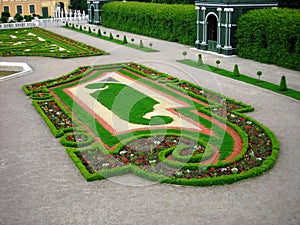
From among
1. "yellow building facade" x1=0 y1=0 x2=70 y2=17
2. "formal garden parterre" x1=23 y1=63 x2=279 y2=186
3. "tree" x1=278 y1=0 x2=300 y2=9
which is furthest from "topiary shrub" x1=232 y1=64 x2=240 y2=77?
"yellow building facade" x1=0 y1=0 x2=70 y2=17

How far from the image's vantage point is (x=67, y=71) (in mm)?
30891

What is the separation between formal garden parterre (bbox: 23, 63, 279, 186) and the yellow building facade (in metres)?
57.0

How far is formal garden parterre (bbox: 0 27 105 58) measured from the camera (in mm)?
38250

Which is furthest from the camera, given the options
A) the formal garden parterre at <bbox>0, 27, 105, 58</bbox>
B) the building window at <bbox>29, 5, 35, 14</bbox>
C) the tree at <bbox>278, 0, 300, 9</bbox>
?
the building window at <bbox>29, 5, 35, 14</bbox>

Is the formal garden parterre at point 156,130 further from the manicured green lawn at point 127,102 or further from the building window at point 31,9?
the building window at point 31,9

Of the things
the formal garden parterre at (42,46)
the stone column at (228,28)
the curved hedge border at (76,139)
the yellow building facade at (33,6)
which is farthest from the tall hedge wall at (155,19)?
the yellow building facade at (33,6)

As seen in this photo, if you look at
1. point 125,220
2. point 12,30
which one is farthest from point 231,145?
point 12,30

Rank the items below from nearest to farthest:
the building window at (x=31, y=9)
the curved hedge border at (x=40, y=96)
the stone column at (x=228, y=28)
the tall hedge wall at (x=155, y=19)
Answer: the curved hedge border at (x=40, y=96), the stone column at (x=228, y=28), the tall hedge wall at (x=155, y=19), the building window at (x=31, y=9)

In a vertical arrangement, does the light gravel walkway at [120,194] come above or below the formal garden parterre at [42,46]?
below

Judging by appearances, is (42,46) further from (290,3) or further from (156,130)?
(290,3)

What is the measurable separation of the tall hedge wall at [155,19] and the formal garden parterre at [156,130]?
50.9 ft

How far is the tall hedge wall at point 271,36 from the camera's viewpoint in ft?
96.0

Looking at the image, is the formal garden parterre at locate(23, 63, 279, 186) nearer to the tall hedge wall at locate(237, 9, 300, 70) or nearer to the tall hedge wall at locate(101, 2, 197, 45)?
the tall hedge wall at locate(237, 9, 300, 70)

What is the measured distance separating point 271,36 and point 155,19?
19.0 m
